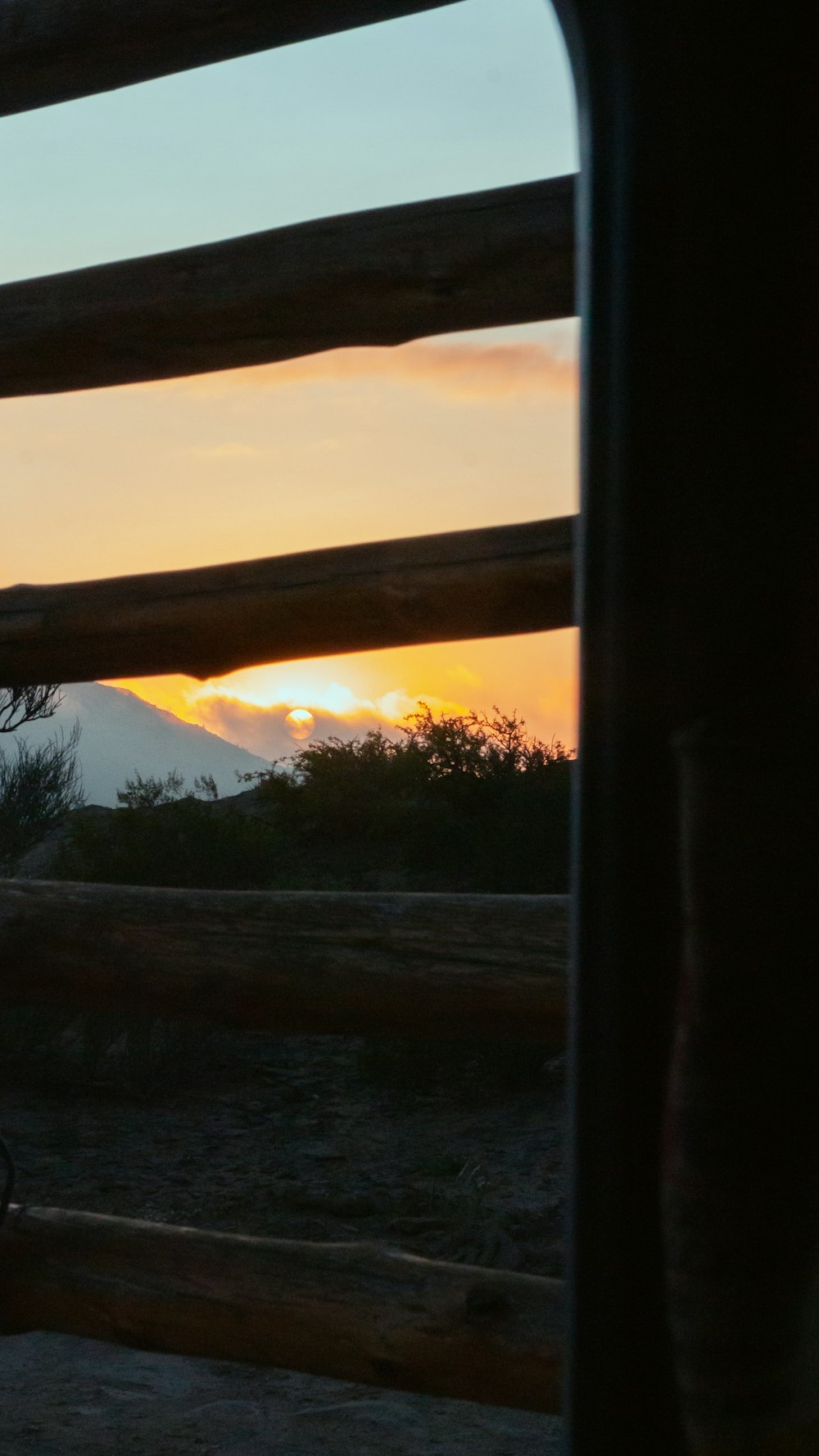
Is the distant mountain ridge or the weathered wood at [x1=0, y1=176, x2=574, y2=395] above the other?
the distant mountain ridge

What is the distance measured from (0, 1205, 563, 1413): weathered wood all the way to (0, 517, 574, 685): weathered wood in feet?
2.14

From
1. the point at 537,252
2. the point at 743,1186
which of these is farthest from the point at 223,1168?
the point at 743,1186

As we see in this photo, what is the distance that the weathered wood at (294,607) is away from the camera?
1.35 metres

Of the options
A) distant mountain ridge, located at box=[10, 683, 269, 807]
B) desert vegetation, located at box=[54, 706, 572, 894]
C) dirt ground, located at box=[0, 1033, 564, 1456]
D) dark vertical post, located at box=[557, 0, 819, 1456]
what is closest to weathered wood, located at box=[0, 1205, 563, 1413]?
dirt ground, located at box=[0, 1033, 564, 1456]

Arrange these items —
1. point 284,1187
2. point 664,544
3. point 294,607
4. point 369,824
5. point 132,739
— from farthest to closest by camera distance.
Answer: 1. point 132,739
2. point 369,824
3. point 284,1187
4. point 294,607
5. point 664,544

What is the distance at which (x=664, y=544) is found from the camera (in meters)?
0.32

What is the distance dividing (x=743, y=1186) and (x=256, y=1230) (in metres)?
3.65

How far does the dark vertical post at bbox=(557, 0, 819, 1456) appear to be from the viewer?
0.30 m

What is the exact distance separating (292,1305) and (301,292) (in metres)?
1.11

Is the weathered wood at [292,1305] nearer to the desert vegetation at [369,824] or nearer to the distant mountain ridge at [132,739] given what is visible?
the desert vegetation at [369,824]

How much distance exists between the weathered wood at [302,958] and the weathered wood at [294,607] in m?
0.28

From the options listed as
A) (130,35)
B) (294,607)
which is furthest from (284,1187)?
(130,35)

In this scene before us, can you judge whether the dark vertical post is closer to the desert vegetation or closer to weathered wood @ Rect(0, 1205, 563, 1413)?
weathered wood @ Rect(0, 1205, 563, 1413)

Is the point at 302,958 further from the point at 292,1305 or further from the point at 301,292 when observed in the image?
the point at 301,292
